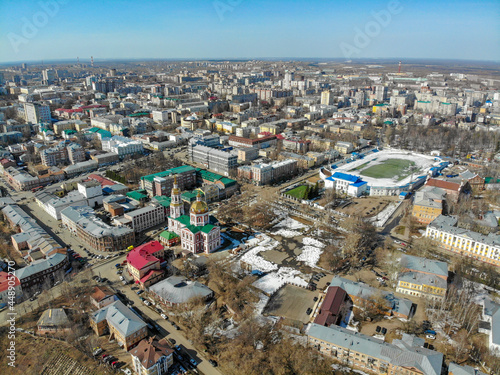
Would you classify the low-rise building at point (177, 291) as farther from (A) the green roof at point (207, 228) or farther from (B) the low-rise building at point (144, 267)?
(A) the green roof at point (207, 228)

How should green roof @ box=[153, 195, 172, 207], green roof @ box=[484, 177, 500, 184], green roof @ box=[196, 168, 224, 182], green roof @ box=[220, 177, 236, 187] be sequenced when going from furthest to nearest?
green roof @ box=[484, 177, 500, 184], green roof @ box=[196, 168, 224, 182], green roof @ box=[220, 177, 236, 187], green roof @ box=[153, 195, 172, 207]

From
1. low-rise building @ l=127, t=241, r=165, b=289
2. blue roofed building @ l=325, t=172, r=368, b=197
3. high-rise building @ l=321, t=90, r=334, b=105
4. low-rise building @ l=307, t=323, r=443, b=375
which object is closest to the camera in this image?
low-rise building @ l=307, t=323, r=443, b=375

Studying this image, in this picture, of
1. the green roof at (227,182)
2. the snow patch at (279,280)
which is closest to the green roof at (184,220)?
the snow patch at (279,280)

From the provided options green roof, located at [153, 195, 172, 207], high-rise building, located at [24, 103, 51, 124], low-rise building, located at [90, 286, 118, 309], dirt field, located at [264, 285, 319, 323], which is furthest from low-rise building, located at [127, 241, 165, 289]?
high-rise building, located at [24, 103, 51, 124]

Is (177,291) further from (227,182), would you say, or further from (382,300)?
(227,182)

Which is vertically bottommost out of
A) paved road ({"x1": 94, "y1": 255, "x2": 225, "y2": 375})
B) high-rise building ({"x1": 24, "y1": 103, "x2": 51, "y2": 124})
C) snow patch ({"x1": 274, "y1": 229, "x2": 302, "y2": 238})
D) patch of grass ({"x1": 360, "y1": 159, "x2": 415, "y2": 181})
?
paved road ({"x1": 94, "y1": 255, "x2": 225, "y2": 375})

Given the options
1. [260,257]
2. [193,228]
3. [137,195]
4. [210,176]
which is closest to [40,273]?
[193,228]

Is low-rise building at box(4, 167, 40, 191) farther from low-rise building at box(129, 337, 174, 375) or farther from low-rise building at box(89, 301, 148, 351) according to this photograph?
low-rise building at box(129, 337, 174, 375)
